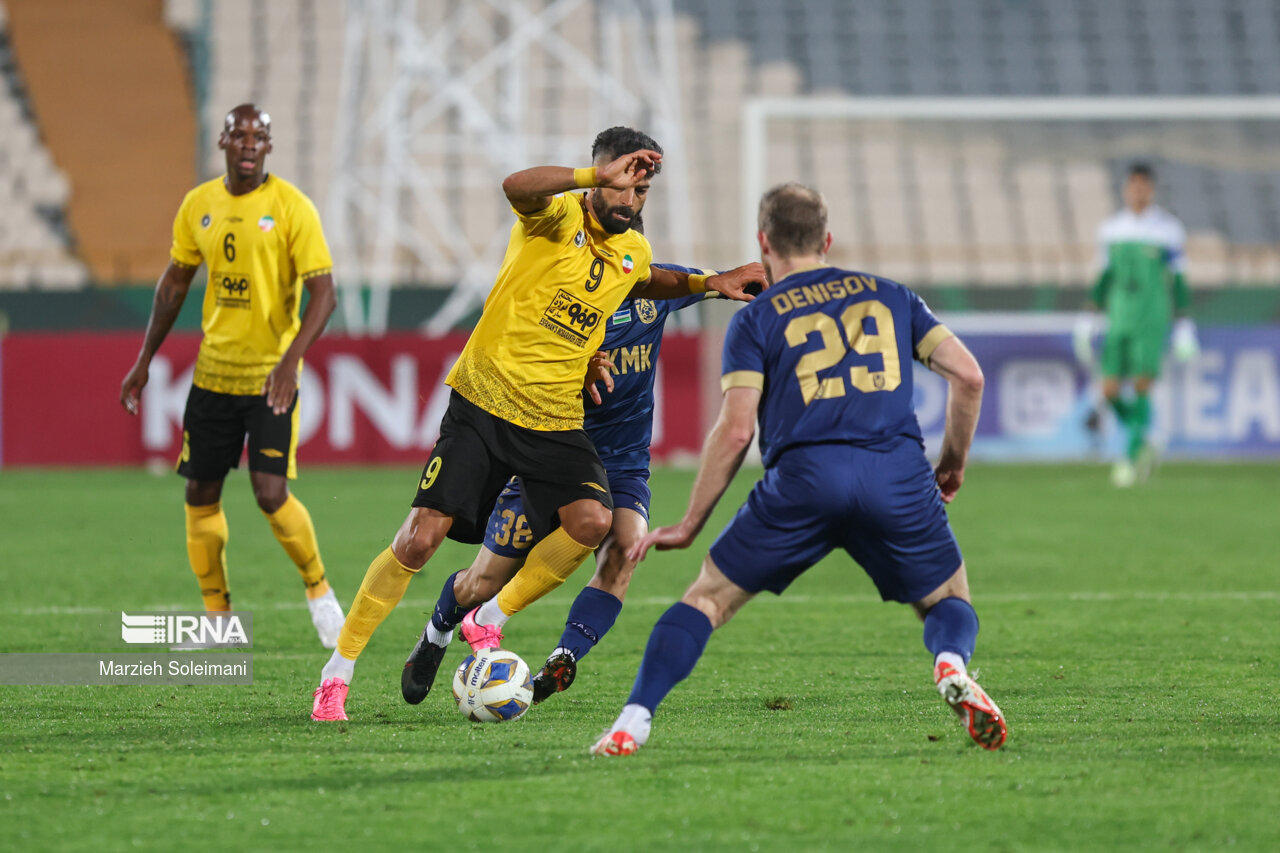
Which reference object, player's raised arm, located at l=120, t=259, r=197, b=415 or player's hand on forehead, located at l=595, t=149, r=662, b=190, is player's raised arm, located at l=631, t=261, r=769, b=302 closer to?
player's hand on forehead, located at l=595, t=149, r=662, b=190

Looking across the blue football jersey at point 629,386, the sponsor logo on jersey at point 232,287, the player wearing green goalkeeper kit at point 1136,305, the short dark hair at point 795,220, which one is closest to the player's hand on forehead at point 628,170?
the short dark hair at point 795,220

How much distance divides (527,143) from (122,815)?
20.0m

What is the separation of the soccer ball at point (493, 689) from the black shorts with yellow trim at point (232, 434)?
177 centimetres

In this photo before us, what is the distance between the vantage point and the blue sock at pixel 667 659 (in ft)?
13.3

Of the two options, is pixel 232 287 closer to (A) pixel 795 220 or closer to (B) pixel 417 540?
(B) pixel 417 540

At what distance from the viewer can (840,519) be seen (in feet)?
13.3

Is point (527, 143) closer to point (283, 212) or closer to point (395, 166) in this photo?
point (395, 166)

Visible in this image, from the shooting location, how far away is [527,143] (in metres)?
22.9

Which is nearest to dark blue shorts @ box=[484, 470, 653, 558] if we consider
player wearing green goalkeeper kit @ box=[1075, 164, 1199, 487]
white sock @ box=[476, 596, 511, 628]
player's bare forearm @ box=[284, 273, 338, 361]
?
white sock @ box=[476, 596, 511, 628]

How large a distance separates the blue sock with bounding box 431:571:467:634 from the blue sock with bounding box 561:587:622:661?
1.14 feet

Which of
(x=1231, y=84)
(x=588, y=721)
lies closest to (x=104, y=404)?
(x=588, y=721)

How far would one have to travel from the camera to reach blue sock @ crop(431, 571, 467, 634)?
201 inches

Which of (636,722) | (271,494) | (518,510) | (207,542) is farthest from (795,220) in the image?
(207,542)

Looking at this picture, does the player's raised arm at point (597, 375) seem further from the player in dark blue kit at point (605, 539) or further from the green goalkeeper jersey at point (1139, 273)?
the green goalkeeper jersey at point (1139, 273)
